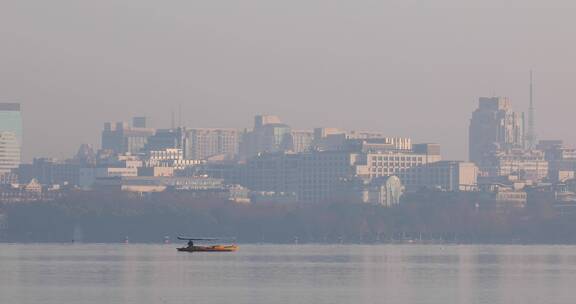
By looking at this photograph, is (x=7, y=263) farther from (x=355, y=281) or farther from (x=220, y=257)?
(x=355, y=281)

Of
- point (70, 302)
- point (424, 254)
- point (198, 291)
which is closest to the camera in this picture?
point (70, 302)

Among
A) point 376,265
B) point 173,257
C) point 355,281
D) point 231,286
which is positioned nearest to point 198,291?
point 231,286

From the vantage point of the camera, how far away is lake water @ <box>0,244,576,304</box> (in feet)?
343

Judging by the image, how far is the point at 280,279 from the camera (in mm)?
119250

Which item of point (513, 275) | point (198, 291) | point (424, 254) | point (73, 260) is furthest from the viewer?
point (424, 254)

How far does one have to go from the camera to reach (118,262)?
142250 millimetres

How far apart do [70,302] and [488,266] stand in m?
45.6

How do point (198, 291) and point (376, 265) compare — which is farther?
point (376, 265)

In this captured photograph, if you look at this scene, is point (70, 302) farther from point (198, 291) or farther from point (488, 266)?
point (488, 266)

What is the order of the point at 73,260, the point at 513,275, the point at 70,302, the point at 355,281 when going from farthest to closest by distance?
the point at 73,260 → the point at 513,275 → the point at 355,281 → the point at 70,302

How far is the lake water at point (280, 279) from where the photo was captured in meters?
104

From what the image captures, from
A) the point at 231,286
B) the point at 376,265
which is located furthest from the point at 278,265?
the point at 231,286

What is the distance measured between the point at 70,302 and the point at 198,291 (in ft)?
29.1

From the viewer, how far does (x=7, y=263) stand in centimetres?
14025
